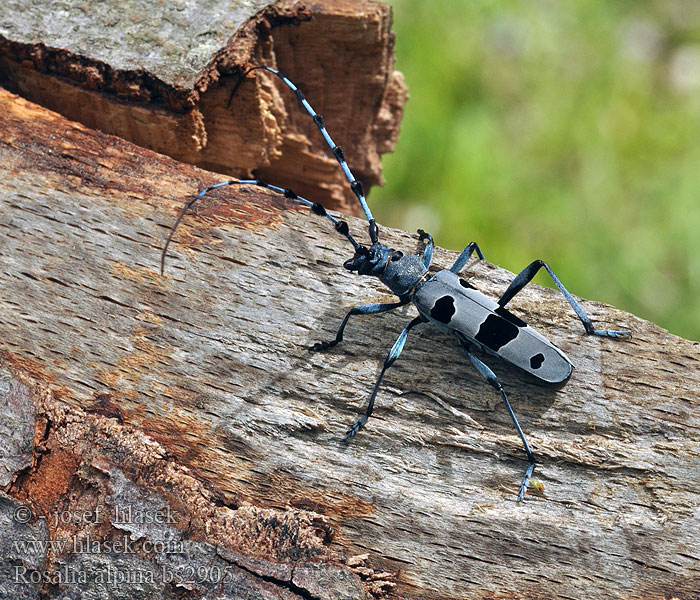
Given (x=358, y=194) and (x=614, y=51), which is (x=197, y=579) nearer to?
(x=358, y=194)

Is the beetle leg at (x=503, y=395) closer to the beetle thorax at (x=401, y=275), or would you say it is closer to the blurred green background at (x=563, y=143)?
the beetle thorax at (x=401, y=275)

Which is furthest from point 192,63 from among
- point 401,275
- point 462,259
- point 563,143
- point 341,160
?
point 563,143

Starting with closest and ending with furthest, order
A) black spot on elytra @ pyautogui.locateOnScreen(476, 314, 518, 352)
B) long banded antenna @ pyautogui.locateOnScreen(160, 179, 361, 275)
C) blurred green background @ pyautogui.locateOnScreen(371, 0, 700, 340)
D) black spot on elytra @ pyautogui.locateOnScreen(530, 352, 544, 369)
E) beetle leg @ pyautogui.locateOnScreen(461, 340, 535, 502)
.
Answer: beetle leg @ pyautogui.locateOnScreen(461, 340, 535, 502)
black spot on elytra @ pyautogui.locateOnScreen(530, 352, 544, 369)
black spot on elytra @ pyautogui.locateOnScreen(476, 314, 518, 352)
long banded antenna @ pyautogui.locateOnScreen(160, 179, 361, 275)
blurred green background @ pyautogui.locateOnScreen(371, 0, 700, 340)

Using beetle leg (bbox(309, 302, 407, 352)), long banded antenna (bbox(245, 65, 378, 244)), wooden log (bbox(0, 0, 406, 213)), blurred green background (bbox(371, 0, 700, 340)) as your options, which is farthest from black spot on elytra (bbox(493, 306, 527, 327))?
blurred green background (bbox(371, 0, 700, 340))

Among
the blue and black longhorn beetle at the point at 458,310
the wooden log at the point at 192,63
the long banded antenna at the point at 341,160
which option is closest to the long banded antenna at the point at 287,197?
the blue and black longhorn beetle at the point at 458,310

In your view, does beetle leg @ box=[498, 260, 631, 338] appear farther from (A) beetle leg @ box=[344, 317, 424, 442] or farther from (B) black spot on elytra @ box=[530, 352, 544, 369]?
(A) beetle leg @ box=[344, 317, 424, 442]

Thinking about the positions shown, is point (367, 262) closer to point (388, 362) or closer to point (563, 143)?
point (388, 362)

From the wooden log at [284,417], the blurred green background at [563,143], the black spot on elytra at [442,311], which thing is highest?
the blurred green background at [563,143]

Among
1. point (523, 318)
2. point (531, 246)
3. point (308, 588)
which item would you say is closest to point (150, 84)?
point (523, 318)
